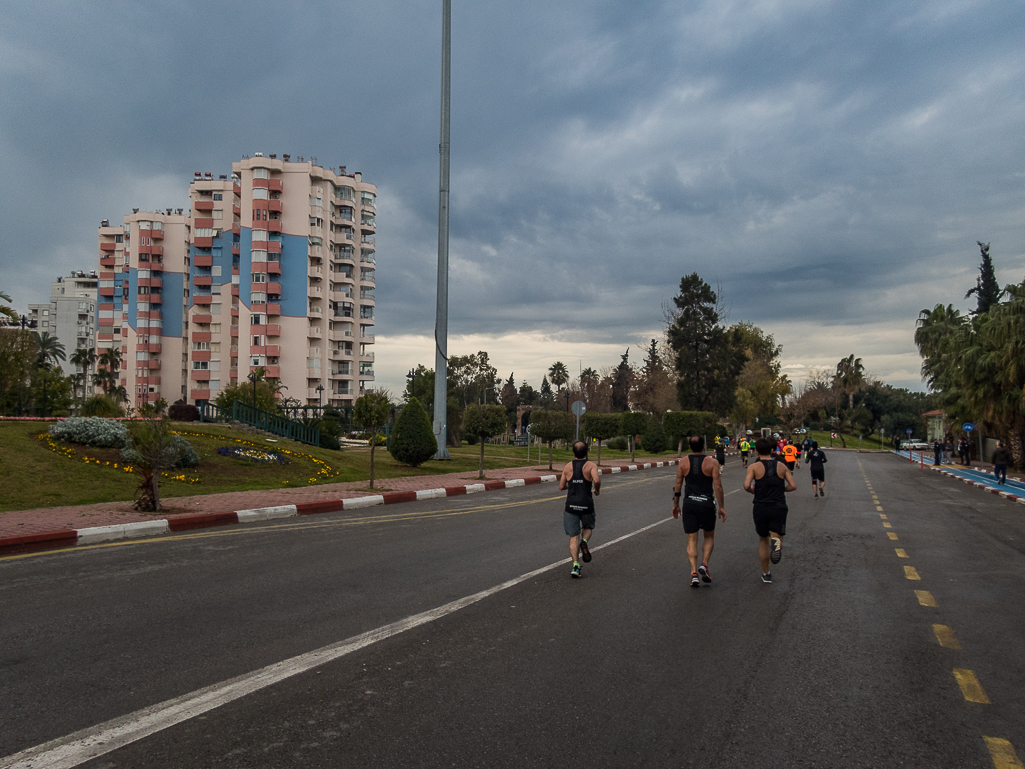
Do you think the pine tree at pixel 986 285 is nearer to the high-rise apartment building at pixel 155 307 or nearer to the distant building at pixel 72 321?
the high-rise apartment building at pixel 155 307

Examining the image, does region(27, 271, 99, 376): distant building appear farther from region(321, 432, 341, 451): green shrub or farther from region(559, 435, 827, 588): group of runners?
region(559, 435, 827, 588): group of runners

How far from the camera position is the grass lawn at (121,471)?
1382 cm

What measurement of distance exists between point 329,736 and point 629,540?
7.87 meters

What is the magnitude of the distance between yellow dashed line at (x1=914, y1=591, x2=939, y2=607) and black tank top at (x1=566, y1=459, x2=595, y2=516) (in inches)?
136

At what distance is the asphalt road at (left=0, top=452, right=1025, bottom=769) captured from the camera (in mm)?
3674

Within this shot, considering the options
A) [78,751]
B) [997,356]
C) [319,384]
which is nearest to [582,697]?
[78,751]

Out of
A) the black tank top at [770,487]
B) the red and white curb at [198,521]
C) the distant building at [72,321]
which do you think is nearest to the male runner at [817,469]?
the red and white curb at [198,521]

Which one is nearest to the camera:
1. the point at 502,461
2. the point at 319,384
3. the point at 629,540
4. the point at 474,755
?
the point at 474,755

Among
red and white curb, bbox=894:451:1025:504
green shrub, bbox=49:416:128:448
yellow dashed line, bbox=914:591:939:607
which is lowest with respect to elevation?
red and white curb, bbox=894:451:1025:504

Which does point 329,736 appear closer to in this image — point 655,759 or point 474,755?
point 474,755

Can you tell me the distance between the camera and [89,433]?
17469 millimetres

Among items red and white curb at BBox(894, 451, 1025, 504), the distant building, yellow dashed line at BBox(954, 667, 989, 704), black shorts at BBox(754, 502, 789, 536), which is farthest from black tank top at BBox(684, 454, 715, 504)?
the distant building

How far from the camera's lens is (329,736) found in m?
3.70

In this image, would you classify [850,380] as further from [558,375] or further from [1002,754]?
[1002,754]
